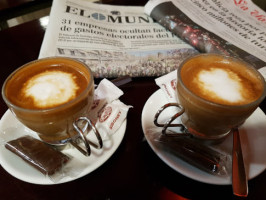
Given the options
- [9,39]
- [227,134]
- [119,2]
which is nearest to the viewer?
[227,134]

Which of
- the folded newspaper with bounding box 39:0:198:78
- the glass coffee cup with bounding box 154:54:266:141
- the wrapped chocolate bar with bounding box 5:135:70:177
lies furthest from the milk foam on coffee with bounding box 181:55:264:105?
the wrapped chocolate bar with bounding box 5:135:70:177

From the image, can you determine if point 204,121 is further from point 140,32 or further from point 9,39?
point 9,39

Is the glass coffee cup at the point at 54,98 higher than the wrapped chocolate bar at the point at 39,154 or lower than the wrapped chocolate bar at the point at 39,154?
higher

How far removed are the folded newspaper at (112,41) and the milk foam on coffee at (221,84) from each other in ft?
0.58

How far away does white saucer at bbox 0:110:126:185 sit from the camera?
15.3 inches

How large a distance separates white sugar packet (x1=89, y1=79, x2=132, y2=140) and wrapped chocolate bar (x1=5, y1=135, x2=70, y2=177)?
0.32 feet

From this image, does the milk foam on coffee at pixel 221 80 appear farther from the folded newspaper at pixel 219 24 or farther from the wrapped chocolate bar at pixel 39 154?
the wrapped chocolate bar at pixel 39 154

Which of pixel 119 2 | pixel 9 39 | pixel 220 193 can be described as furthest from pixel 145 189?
pixel 119 2

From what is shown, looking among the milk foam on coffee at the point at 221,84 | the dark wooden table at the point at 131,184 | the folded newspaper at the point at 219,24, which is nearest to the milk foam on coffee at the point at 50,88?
the dark wooden table at the point at 131,184

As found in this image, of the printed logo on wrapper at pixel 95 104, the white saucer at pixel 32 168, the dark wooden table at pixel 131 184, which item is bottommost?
the dark wooden table at pixel 131 184

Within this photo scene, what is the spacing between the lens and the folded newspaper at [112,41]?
2.26ft

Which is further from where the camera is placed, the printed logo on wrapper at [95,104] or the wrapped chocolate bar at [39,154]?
the printed logo on wrapper at [95,104]

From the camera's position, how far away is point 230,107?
1.29 ft

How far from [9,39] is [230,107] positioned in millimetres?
773
